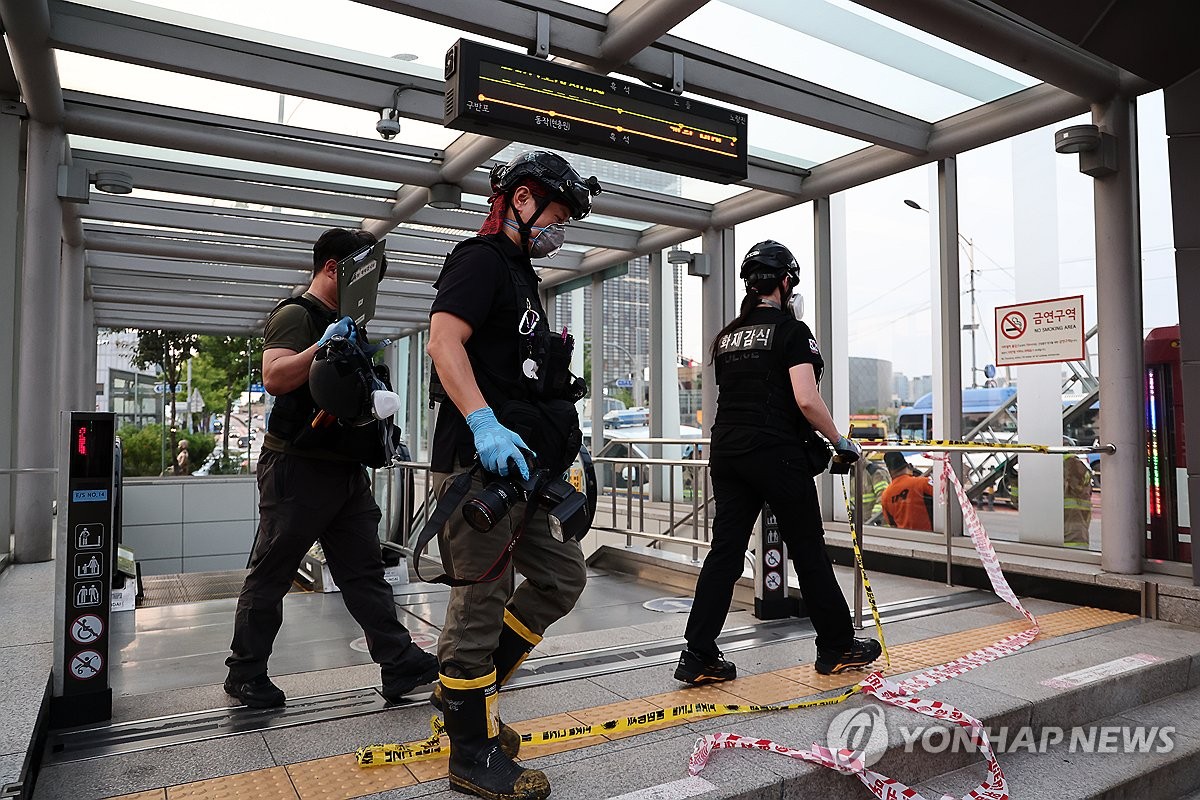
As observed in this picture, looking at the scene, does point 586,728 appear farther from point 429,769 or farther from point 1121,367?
point 1121,367

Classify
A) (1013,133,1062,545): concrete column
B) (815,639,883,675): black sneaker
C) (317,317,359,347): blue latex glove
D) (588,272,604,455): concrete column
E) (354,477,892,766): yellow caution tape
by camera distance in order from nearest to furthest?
(354,477,892,766): yellow caution tape → (317,317,359,347): blue latex glove → (815,639,883,675): black sneaker → (1013,133,1062,545): concrete column → (588,272,604,455): concrete column

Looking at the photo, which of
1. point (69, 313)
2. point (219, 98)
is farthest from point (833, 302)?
point (69, 313)

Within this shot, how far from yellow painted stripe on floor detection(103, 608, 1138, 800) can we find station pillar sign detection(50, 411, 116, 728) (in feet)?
2.11

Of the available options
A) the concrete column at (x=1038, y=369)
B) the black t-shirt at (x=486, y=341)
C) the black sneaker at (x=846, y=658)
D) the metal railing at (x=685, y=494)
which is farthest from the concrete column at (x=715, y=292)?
the black t-shirt at (x=486, y=341)

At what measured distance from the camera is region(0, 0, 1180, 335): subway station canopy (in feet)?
14.9

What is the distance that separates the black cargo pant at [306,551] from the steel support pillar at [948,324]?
179 inches

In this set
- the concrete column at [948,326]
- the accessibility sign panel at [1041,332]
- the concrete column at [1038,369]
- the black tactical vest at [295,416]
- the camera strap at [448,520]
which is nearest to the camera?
the camera strap at [448,520]

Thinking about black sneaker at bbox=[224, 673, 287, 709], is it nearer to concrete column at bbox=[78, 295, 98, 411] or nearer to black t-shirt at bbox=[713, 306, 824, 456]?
black t-shirt at bbox=[713, 306, 824, 456]

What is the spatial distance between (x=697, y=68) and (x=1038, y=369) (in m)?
3.19

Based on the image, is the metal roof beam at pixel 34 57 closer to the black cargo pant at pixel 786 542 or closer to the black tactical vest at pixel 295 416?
the black tactical vest at pixel 295 416

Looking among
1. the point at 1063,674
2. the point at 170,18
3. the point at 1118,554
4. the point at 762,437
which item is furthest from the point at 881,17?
the point at 170,18

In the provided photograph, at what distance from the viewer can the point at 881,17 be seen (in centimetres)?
497

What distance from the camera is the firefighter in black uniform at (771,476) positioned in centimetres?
329

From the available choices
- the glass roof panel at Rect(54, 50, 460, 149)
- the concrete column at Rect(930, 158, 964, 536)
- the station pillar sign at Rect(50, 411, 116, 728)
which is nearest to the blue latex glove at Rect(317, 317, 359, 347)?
the station pillar sign at Rect(50, 411, 116, 728)
